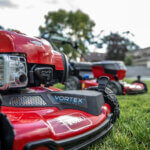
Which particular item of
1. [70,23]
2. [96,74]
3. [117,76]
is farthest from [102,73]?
[70,23]

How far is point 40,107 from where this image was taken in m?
1.47

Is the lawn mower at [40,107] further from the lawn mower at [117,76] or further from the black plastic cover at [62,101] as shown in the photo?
the lawn mower at [117,76]

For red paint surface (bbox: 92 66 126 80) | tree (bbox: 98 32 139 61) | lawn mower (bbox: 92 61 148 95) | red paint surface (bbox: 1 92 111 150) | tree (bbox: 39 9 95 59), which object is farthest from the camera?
tree (bbox: 98 32 139 61)

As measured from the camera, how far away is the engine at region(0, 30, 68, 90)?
142 cm

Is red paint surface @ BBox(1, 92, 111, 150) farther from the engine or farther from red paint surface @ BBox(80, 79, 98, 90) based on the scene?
red paint surface @ BBox(80, 79, 98, 90)

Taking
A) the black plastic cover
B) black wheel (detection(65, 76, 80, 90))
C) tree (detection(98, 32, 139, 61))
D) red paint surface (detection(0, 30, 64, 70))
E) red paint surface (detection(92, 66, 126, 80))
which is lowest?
black wheel (detection(65, 76, 80, 90))

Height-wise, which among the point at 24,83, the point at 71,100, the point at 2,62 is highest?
the point at 2,62

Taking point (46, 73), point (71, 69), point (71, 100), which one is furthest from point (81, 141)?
point (71, 69)

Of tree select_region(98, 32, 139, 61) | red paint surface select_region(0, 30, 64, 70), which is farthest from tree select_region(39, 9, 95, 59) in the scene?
red paint surface select_region(0, 30, 64, 70)

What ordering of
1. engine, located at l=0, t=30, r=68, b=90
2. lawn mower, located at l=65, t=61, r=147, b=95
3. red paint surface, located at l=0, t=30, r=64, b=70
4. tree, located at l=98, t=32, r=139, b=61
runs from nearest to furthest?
engine, located at l=0, t=30, r=68, b=90
red paint surface, located at l=0, t=30, r=64, b=70
lawn mower, located at l=65, t=61, r=147, b=95
tree, located at l=98, t=32, r=139, b=61

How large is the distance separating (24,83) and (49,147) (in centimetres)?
72

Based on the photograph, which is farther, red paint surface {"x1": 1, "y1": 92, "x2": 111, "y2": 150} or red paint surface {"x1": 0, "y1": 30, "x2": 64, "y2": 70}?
red paint surface {"x1": 0, "y1": 30, "x2": 64, "y2": 70}

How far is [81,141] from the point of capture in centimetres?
123

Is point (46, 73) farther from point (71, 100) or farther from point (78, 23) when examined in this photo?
point (78, 23)
